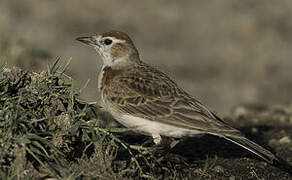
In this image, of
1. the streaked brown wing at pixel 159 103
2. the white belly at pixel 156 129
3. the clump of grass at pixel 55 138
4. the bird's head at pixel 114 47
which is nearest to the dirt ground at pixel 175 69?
the clump of grass at pixel 55 138

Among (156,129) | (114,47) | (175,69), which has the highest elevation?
(175,69)

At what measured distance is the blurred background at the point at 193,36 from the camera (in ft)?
39.3

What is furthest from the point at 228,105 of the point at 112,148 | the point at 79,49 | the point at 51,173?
the point at 51,173

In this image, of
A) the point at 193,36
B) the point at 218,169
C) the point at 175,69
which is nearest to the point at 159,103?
the point at 218,169

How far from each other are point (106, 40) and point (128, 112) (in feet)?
4.54

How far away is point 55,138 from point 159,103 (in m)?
1.53

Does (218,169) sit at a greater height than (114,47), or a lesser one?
lesser

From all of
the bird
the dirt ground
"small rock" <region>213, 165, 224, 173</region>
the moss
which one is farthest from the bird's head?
"small rock" <region>213, 165, 224, 173</region>

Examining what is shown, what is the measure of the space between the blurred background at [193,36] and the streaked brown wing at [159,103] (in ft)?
13.4

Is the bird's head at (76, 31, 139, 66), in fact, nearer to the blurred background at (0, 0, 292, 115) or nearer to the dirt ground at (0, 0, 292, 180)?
the dirt ground at (0, 0, 292, 180)

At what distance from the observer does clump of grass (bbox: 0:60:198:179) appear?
426 centimetres

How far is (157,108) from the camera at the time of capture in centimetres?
579

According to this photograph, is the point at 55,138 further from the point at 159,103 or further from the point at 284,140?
the point at 284,140

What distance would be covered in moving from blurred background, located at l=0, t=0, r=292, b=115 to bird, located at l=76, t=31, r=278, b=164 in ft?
13.0
